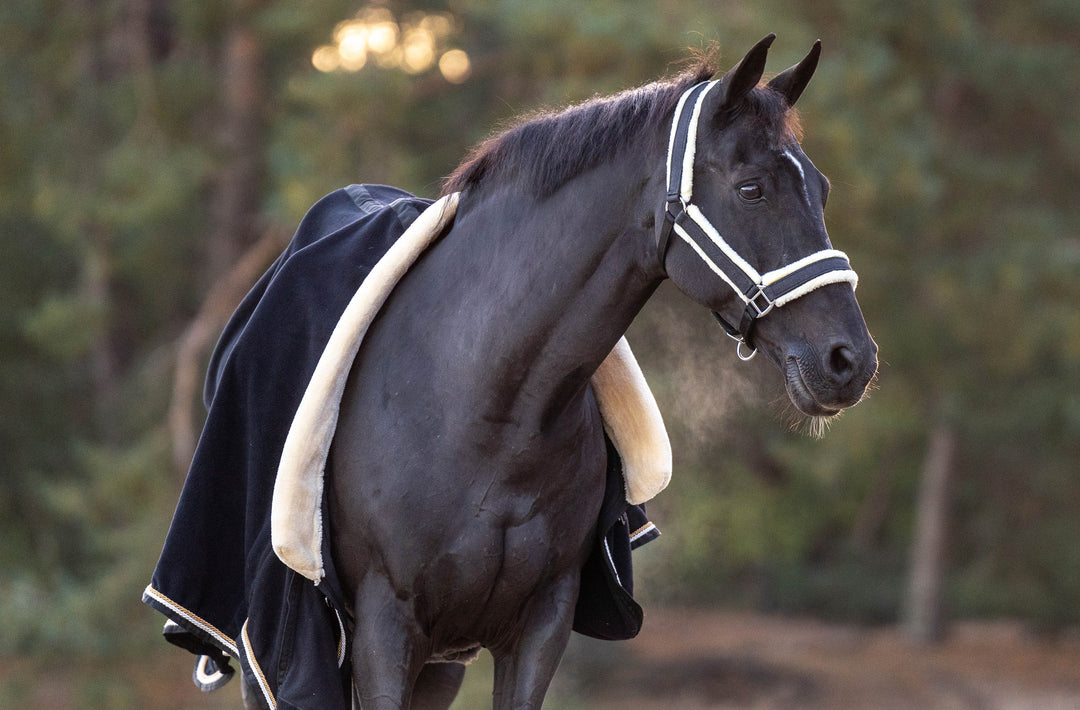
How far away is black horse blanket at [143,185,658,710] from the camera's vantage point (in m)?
2.67

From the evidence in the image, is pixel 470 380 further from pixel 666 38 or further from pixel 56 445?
pixel 56 445

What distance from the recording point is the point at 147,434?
9.87m

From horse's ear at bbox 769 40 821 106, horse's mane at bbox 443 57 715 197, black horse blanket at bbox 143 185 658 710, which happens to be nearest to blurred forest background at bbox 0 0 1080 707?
black horse blanket at bbox 143 185 658 710

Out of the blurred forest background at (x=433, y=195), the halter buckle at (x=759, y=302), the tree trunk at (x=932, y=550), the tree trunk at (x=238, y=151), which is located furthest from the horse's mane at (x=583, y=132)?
the tree trunk at (x=932, y=550)

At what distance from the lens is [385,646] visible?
8.50 ft

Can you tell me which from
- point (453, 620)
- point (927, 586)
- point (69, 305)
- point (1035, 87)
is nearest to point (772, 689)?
point (927, 586)

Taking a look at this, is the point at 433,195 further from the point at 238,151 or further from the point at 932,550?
the point at 932,550

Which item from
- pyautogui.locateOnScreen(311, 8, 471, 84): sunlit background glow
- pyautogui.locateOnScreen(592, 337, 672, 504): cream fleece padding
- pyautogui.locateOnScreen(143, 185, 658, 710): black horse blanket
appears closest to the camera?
pyautogui.locateOnScreen(143, 185, 658, 710): black horse blanket

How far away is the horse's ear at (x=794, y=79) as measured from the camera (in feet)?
7.81

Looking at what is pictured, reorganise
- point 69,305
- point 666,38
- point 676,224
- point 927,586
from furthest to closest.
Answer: point 927,586 < point 69,305 < point 666,38 < point 676,224

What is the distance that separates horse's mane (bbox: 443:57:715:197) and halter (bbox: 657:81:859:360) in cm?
9

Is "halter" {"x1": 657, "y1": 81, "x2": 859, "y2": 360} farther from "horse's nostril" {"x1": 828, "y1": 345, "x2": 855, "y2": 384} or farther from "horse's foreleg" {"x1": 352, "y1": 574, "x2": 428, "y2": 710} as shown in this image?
"horse's foreleg" {"x1": 352, "y1": 574, "x2": 428, "y2": 710}

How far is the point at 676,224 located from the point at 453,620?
41.0 inches

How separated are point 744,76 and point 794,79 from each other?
192mm
